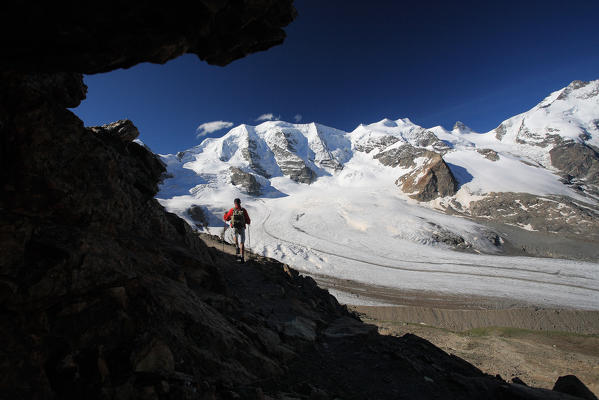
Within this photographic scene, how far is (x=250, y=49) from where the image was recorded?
18.9 feet

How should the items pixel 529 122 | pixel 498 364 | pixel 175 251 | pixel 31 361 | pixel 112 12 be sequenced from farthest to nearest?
1. pixel 529 122
2. pixel 498 364
3. pixel 175 251
4. pixel 112 12
5. pixel 31 361

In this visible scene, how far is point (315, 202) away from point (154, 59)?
3376 inches

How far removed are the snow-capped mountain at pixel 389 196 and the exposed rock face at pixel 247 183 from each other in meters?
0.49

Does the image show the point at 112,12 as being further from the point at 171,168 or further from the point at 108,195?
the point at 171,168

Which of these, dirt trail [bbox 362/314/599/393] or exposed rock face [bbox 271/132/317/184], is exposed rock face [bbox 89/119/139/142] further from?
exposed rock face [bbox 271/132/317/184]

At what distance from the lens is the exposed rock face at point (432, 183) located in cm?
9562

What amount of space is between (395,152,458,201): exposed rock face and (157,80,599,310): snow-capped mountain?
0.41 metres

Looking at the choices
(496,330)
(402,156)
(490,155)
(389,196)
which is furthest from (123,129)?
(490,155)

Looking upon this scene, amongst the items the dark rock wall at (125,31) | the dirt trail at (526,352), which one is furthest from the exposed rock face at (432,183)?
the dark rock wall at (125,31)

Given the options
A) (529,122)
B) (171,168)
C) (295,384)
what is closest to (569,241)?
(295,384)

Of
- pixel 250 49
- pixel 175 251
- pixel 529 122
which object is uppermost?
pixel 529 122

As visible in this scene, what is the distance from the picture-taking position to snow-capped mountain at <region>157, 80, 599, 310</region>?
52281 mm

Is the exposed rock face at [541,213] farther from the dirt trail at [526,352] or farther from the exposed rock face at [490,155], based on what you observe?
the dirt trail at [526,352]

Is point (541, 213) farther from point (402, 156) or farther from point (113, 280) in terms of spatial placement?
point (113, 280)
